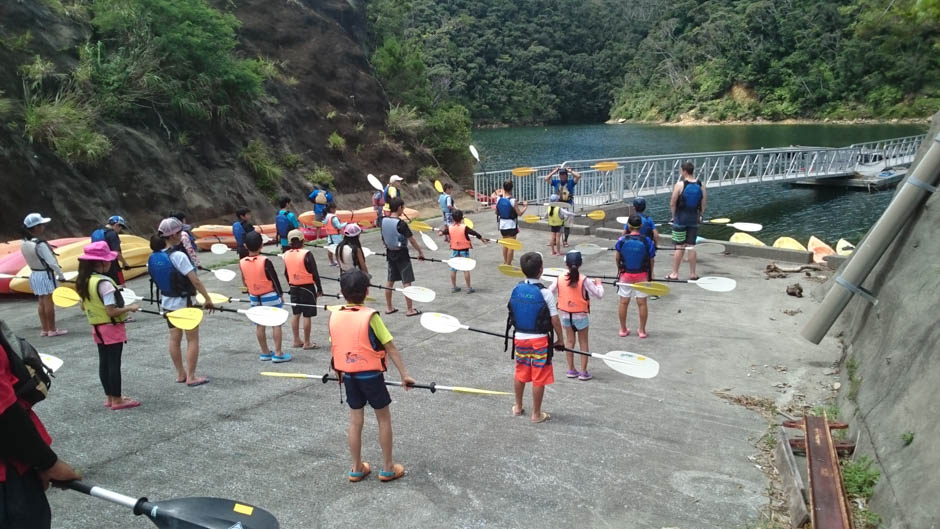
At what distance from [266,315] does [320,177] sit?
14651mm

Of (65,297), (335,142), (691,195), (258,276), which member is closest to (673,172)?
(335,142)

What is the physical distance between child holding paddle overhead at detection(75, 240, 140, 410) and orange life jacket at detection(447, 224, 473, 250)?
5612 millimetres

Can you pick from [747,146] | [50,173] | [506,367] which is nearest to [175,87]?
[50,173]

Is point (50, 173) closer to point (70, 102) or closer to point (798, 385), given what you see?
point (70, 102)

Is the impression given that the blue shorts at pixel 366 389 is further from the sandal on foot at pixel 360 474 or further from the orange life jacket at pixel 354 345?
the sandal on foot at pixel 360 474

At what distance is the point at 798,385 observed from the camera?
278 inches

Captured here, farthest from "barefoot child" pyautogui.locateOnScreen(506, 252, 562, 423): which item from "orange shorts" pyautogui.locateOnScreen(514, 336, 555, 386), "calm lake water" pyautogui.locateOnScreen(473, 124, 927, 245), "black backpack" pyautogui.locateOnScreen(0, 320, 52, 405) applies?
"calm lake water" pyautogui.locateOnScreen(473, 124, 927, 245)

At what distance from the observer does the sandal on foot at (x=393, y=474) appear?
16.3 ft

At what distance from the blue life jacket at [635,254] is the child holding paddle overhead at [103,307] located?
5.60 m

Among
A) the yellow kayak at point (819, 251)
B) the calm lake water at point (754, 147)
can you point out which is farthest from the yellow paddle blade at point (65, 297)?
the calm lake water at point (754, 147)

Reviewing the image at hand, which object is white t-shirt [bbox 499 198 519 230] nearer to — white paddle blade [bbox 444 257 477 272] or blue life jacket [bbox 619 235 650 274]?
white paddle blade [bbox 444 257 477 272]

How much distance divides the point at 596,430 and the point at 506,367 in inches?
78.1

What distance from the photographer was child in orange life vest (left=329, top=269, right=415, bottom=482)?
15.3ft

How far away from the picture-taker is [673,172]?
23797 mm
